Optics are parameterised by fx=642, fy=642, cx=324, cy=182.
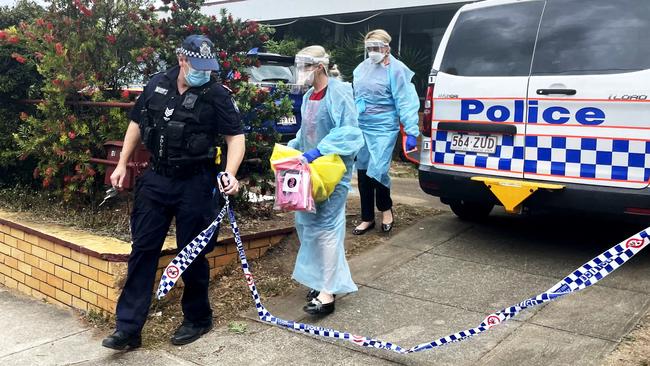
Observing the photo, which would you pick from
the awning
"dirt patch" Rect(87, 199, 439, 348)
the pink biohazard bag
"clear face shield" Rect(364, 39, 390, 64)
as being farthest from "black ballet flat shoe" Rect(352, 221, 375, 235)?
the awning

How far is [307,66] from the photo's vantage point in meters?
3.87

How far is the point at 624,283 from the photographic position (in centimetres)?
414

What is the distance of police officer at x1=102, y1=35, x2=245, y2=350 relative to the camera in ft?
11.4

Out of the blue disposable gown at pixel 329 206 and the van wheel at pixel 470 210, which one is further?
the van wheel at pixel 470 210

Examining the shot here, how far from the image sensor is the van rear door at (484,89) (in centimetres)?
454

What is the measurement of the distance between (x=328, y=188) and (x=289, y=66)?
16.1 feet

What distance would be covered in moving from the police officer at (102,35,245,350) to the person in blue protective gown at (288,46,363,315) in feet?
1.82

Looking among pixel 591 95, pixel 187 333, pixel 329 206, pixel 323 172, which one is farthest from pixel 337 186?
pixel 591 95

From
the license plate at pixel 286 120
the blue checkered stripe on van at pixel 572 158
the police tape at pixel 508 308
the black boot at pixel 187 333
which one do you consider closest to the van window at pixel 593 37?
the blue checkered stripe on van at pixel 572 158

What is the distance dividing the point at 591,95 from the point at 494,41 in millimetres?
903

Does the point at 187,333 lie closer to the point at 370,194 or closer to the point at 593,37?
the point at 370,194

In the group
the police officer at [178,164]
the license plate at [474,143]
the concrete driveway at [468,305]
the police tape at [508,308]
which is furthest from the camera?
the license plate at [474,143]

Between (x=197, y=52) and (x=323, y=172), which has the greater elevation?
(x=197, y=52)

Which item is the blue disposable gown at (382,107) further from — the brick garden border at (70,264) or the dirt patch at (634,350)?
the dirt patch at (634,350)
